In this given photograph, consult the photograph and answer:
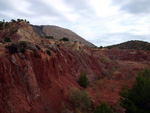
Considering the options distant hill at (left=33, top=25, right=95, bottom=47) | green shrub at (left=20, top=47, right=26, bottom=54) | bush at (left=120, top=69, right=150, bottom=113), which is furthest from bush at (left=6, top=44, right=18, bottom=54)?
distant hill at (left=33, top=25, right=95, bottom=47)

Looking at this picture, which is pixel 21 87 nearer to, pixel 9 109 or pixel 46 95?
pixel 9 109

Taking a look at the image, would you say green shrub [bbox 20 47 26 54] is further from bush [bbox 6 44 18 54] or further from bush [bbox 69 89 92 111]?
bush [bbox 69 89 92 111]

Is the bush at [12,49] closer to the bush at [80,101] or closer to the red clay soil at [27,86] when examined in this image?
the red clay soil at [27,86]

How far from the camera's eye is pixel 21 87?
1086 centimetres

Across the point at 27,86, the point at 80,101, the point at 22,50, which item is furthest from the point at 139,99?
the point at 22,50

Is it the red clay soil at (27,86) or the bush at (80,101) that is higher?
the red clay soil at (27,86)

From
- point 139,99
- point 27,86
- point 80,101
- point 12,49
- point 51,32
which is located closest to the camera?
point 139,99

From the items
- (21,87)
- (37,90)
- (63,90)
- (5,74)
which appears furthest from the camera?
(63,90)

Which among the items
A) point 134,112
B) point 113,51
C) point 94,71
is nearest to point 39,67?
point 134,112

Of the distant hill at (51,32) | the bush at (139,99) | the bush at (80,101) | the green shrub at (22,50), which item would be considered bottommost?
the bush at (80,101)

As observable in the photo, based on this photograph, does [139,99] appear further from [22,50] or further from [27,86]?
[22,50]

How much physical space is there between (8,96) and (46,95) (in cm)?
393

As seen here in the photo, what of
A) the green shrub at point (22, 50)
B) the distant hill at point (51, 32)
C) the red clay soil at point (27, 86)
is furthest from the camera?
the distant hill at point (51, 32)

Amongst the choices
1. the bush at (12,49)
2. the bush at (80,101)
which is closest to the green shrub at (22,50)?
the bush at (12,49)
